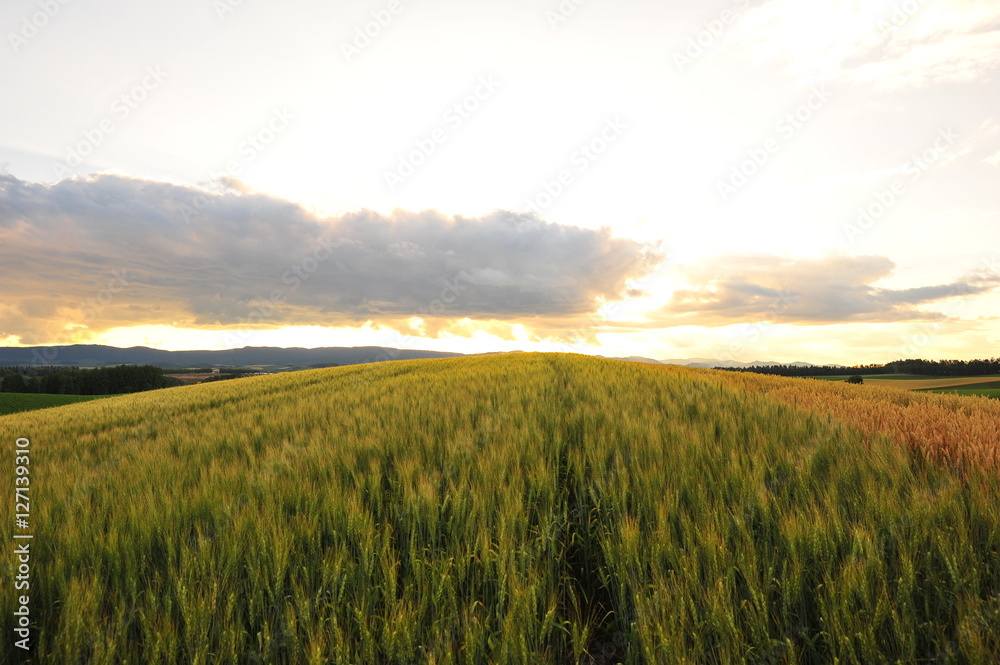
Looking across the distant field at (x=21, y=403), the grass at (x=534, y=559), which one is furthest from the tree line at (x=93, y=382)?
the grass at (x=534, y=559)

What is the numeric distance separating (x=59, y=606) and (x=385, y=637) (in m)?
1.67

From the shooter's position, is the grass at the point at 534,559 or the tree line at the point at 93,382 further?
the tree line at the point at 93,382

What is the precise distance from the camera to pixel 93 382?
53.3 m

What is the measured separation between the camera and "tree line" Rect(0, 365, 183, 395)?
52.4 meters

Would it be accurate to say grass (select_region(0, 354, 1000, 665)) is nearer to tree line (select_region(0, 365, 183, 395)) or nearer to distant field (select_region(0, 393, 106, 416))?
distant field (select_region(0, 393, 106, 416))

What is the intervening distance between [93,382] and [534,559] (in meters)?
72.6

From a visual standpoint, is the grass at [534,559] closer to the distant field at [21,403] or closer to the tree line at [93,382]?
the distant field at [21,403]

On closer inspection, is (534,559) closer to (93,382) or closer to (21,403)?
(21,403)

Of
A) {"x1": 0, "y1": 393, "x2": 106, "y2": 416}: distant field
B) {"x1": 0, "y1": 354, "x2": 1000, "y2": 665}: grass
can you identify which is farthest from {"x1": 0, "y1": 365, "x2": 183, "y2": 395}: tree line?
{"x1": 0, "y1": 354, "x2": 1000, "y2": 665}: grass

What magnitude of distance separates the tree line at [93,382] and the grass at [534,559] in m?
64.2

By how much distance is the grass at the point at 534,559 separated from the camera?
5.22 ft

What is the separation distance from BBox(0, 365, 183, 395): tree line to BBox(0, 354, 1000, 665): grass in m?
64.2

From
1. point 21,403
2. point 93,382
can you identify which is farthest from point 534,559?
point 93,382

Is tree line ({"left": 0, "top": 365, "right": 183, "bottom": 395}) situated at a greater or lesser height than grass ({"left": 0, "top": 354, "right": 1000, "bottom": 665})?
lesser
